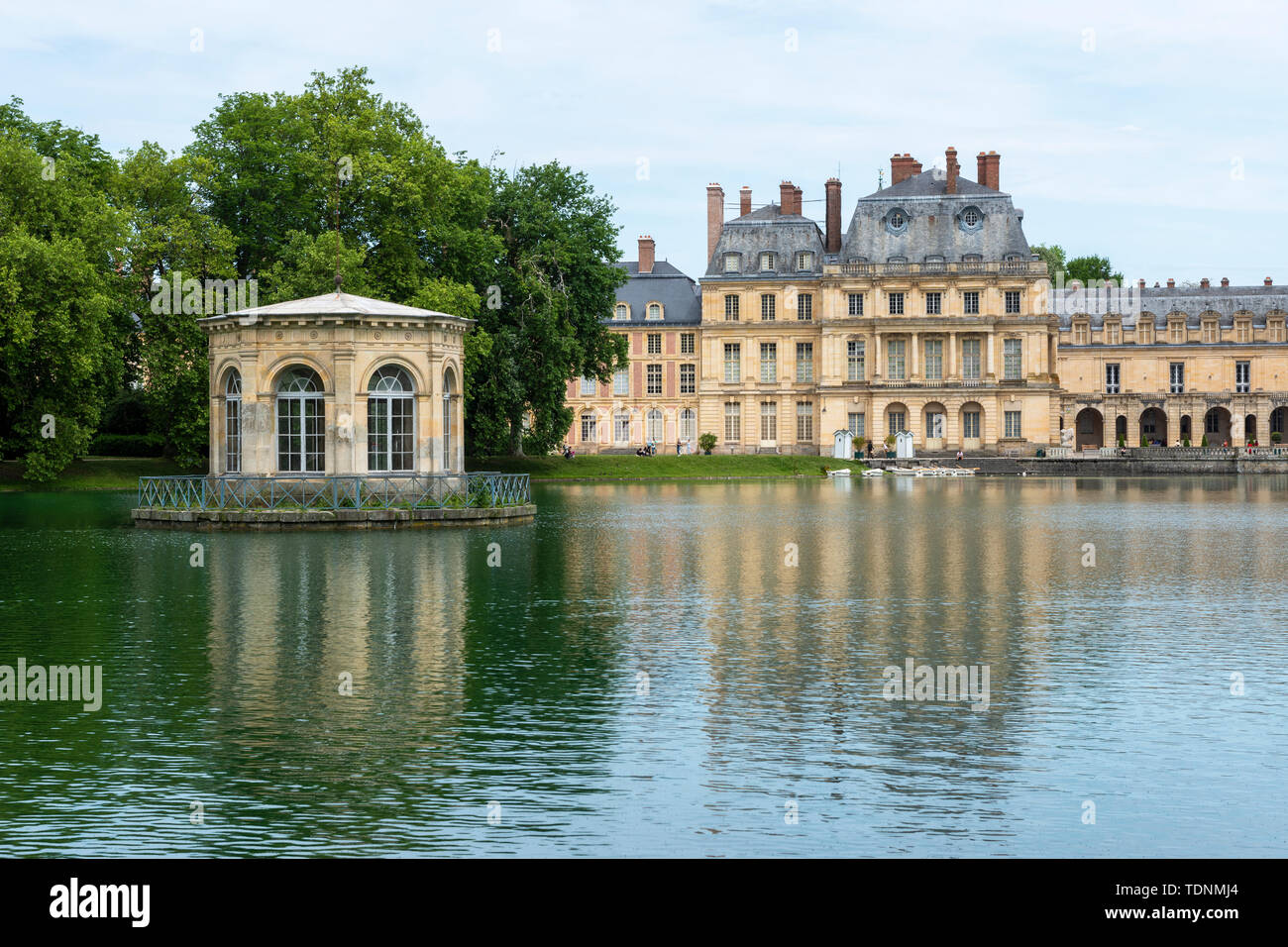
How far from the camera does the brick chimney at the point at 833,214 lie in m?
120

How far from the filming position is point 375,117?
69.9 m

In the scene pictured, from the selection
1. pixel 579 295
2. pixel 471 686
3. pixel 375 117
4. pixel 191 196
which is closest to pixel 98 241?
pixel 191 196

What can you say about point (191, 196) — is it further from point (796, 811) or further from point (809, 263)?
point (796, 811)

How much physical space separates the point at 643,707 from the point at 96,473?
60.3 m

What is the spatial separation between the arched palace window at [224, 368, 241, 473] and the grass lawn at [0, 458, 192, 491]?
2191 cm

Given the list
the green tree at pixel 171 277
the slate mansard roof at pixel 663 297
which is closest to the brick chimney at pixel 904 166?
the slate mansard roof at pixel 663 297

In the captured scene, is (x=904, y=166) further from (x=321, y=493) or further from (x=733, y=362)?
(x=321, y=493)

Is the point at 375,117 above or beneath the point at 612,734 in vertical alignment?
above

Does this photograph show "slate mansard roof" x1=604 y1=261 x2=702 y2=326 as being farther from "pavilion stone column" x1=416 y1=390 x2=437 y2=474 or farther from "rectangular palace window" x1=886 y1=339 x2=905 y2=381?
"pavilion stone column" x1=416 y1=390 x2=437 y2=474

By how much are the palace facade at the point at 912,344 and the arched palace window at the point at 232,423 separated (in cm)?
7386

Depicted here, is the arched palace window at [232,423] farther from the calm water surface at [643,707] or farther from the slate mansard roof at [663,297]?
the slate mansard roof at [663,297]

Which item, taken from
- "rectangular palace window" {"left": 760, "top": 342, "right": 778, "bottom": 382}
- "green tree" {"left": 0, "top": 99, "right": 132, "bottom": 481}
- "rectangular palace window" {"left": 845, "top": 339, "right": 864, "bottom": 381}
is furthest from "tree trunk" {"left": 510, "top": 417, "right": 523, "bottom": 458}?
"rectangular palace window" {"left": 845, "top": 339, "right": 864, "bottom": 381}

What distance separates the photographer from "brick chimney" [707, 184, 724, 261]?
404 ft
